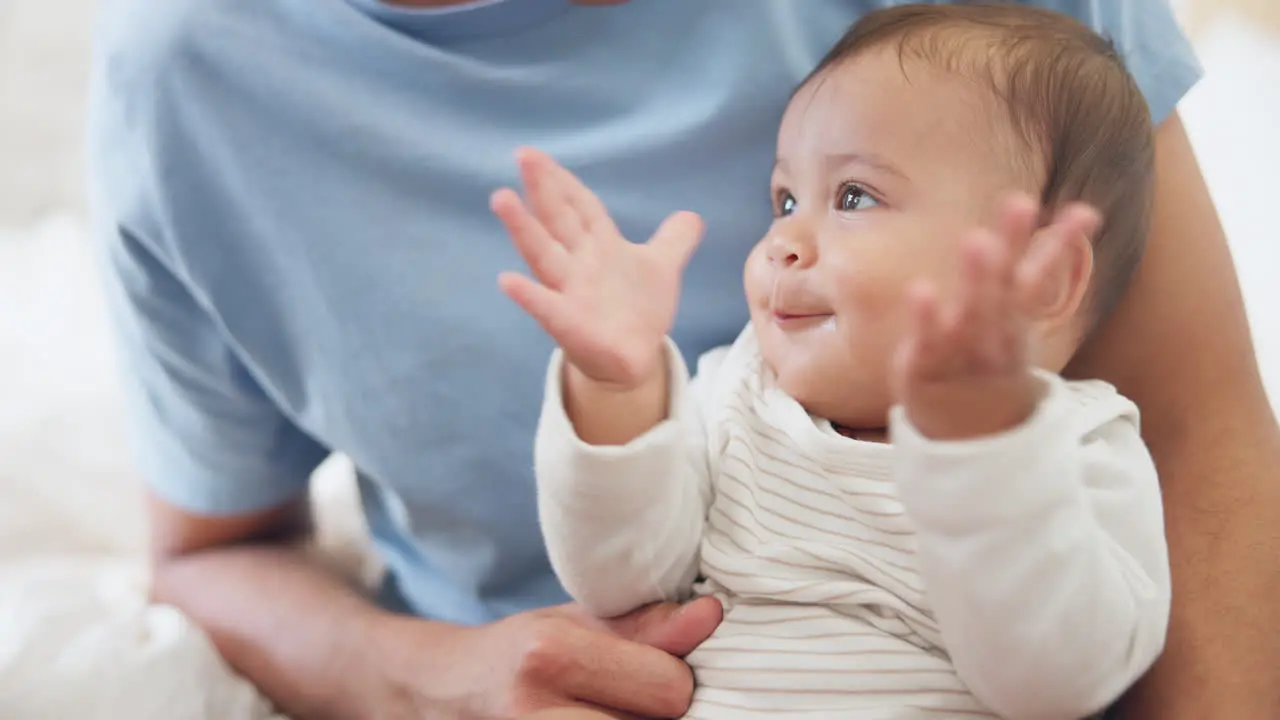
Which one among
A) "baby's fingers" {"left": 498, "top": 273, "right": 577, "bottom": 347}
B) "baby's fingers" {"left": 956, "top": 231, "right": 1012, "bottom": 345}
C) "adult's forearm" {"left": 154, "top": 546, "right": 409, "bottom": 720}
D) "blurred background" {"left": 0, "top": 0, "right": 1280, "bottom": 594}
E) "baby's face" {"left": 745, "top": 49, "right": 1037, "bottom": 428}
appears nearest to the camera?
"baby's fingers" {"left": 956, "top": 231, "right": 1012, "bottom": 345}

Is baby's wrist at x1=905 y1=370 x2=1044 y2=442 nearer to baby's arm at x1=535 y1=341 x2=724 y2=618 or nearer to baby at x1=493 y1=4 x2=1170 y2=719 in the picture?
baby at x1=493 y1=4 x2=1170 y2=719

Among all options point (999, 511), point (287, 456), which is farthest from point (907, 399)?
point (287, 456)

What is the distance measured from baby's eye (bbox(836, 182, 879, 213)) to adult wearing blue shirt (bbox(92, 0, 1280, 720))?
12cm

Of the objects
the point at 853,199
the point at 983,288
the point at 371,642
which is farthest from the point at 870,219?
the point at 371,642

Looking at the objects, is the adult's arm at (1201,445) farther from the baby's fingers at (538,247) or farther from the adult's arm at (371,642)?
the baby's fingers at (538,247)

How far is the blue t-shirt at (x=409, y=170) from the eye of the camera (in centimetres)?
74

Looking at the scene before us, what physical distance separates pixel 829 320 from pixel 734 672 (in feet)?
0.72

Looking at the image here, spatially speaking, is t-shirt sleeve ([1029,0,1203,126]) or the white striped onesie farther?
t-shirt sleeve ([1029,0,1203,126])

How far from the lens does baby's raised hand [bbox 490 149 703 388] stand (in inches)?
21.4

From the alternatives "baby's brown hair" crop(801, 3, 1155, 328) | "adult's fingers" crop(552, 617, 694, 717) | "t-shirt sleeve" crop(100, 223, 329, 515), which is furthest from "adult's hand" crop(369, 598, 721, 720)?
"baby's brown hair" crop(801, 3, 1155, 328)

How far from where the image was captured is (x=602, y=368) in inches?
22.5

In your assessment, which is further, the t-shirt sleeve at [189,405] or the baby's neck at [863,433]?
the t-shirt sleeve at [189,405]

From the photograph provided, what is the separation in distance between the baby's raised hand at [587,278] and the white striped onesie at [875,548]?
5cm

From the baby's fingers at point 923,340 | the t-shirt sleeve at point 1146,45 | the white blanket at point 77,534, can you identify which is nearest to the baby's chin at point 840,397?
the baby's fingers at point 923,340
